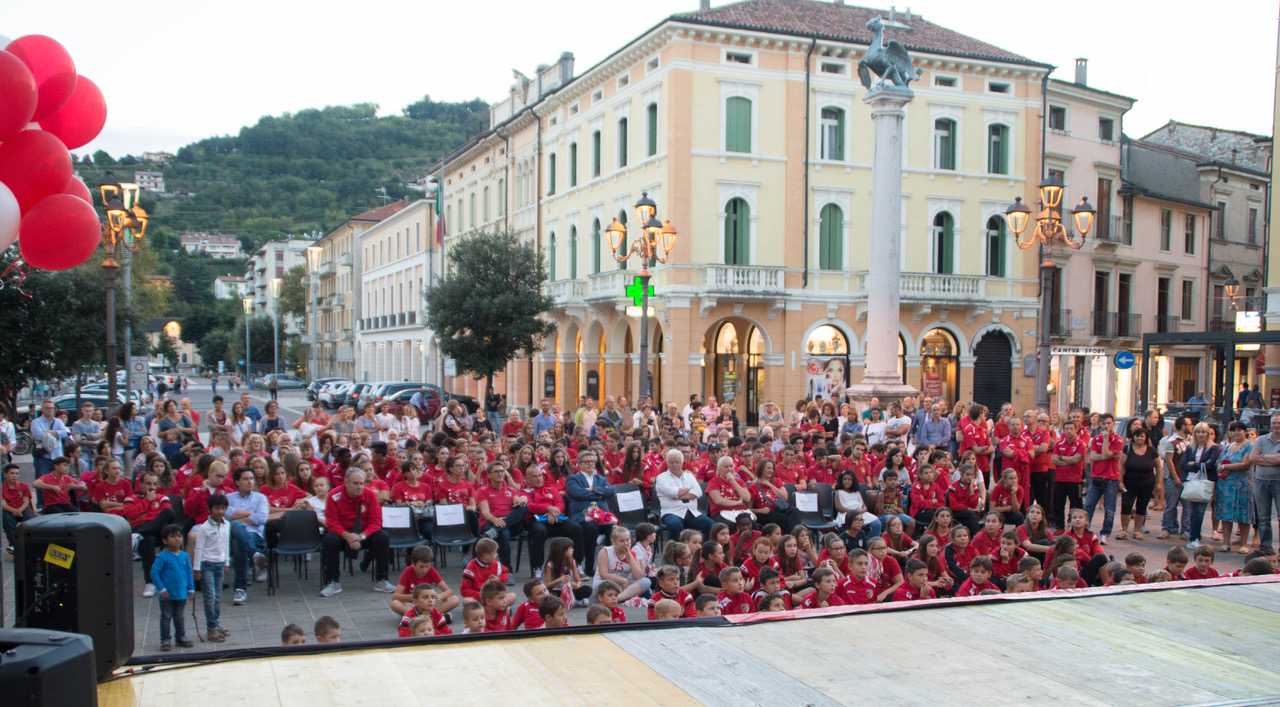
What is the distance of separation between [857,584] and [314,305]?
90.5 m

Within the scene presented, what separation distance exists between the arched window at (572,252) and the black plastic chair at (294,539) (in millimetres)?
27125

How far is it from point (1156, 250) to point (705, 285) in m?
21.8

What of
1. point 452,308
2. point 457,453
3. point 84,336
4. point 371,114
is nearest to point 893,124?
point 457,453

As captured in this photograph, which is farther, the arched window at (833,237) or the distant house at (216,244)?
the distant house at (216,244)

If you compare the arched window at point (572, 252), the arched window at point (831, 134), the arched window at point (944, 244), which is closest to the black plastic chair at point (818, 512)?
the arched window at point (831, 134)

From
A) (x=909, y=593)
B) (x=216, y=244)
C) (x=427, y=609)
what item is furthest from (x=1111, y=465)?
(x=216, y=244)

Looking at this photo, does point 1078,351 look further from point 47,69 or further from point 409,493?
point 47,69

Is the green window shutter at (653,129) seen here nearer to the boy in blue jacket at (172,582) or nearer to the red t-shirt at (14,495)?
the red t-shirt at (14,495)

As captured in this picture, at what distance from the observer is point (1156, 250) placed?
132 feet

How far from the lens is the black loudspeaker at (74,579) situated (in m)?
4.67

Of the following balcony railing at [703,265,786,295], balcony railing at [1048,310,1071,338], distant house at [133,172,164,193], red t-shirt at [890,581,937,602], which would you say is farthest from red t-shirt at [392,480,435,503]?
distant house at [133,172,164,193]

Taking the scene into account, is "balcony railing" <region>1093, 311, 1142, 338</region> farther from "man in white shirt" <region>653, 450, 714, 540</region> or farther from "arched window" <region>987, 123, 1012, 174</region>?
"man in white shirt" <region>653, 450, 714, 540</region>

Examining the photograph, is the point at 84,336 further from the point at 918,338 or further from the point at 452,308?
the point at 918,338

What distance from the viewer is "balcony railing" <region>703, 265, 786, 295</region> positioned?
3041 cm
